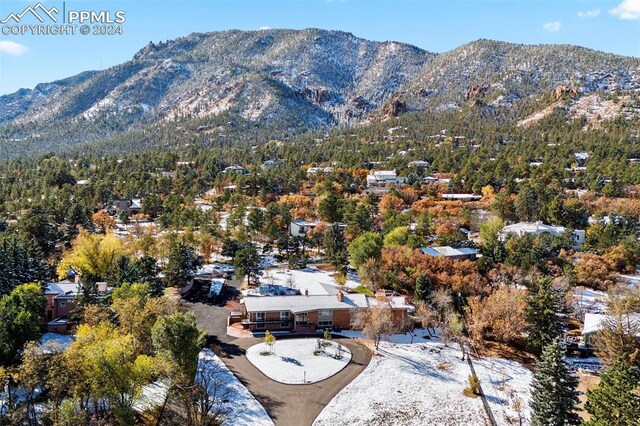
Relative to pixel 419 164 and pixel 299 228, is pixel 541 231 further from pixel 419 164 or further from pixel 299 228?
pixel 419 164

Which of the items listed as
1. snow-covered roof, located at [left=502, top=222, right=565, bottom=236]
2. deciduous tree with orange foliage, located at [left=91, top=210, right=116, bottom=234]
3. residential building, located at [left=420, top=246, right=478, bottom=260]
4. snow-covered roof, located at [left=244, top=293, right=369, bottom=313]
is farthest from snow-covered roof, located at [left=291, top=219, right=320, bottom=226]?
deciduous tree with orange foliage, located at [left=91, top=210, right=116, bottom=234]

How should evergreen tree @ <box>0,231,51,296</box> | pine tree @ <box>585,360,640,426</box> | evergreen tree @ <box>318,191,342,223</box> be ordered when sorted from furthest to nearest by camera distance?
evergreen tree @ <box>318,191,342,223</box>
evergreen tree @ <box>0,231,51,296</box>
pine tree @ <box>585,360,640,426</box>

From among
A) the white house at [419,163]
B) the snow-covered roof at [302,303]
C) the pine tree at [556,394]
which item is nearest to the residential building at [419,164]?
the white house at [419,163]

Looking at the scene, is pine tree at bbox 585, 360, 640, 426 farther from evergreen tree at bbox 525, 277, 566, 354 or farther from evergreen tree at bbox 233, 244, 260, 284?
evergreen tree at bbox 233, 244, 260, 284

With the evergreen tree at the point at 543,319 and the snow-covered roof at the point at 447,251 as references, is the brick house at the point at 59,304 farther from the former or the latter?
the evergreen tree at the point at 543,319

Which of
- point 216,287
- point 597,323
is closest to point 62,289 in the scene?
point 216,287
